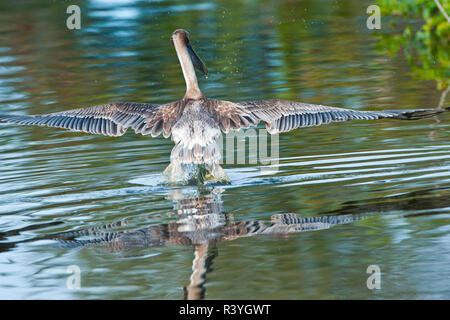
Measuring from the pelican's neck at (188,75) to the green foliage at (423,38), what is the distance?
5.19 meters

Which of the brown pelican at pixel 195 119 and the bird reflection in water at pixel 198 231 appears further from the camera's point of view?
the brown pelican at pixel 195 119

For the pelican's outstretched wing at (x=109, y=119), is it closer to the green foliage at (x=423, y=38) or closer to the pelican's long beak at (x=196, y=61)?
the pelican's long beak at (x=196, y=61)

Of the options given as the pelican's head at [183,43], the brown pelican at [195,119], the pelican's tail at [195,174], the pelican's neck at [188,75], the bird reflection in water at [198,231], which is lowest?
the bird reflection in water at [198,231]

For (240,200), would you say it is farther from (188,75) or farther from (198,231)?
(188,75)

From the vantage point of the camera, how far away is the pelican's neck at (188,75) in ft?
31.7

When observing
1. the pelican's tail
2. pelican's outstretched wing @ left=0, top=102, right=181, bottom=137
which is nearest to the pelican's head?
pelican's outstretched wing @ left=0, top=102, right=181, bottom=137

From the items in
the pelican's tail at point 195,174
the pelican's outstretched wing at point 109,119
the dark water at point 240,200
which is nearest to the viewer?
the dark water at point 240,200

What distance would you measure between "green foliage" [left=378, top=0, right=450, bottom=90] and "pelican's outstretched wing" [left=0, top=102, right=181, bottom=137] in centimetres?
606

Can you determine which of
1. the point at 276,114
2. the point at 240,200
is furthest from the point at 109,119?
the point at 240,200

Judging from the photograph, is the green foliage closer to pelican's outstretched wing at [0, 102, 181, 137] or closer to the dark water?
the dark water

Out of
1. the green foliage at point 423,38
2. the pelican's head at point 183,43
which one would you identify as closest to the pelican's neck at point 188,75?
the pelican's head at point 183,43

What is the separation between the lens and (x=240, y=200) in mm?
8078

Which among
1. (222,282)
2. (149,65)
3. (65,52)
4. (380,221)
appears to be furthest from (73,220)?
(65,52)

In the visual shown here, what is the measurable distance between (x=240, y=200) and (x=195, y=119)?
4.28 ft
